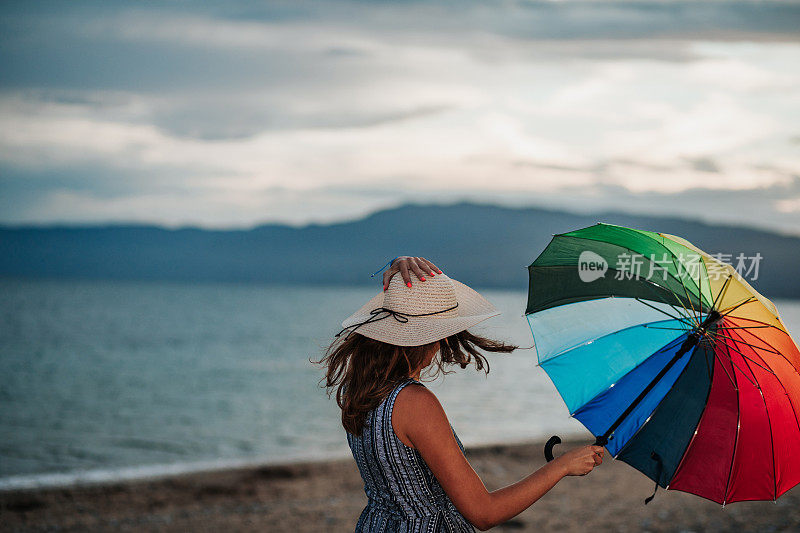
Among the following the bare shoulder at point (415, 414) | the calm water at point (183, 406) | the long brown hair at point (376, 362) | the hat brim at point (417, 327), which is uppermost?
the hat brim at point (417, 327)

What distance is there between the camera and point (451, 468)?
2.10 meters

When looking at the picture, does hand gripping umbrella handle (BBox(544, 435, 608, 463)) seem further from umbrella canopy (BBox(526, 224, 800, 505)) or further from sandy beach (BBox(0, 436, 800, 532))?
sandy beach (BBox(0, 436, 800, 532))

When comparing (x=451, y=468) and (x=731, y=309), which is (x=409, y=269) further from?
(x=731, y=309)

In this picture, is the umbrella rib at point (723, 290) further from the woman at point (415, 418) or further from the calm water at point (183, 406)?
the calm water at point (183, 406)

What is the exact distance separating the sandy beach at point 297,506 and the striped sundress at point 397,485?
A: 5807 mm

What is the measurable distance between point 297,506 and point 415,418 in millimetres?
6994

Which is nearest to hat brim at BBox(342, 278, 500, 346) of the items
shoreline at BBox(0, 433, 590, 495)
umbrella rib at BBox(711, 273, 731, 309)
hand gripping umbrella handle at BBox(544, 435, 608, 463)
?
hand gripping umbrella handle at BBox(544, 435, 608, 463)

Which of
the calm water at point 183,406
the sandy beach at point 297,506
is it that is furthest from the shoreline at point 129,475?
the sandy beach at point 297,506

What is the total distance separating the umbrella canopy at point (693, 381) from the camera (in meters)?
2.64

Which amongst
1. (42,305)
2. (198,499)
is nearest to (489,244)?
(42,305)

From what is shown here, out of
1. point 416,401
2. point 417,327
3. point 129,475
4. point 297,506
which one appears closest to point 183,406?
point 129,475

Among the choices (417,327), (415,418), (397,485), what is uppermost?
(417,327)

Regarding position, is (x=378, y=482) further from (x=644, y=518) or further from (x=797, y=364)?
(x=644, y=518)

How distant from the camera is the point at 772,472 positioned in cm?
269
